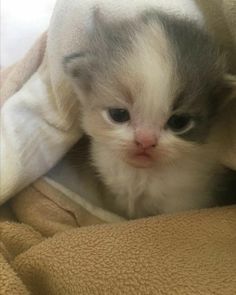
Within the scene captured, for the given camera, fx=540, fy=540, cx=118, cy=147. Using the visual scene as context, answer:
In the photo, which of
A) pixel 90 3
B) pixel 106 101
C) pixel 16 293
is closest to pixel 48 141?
pixel 106 101

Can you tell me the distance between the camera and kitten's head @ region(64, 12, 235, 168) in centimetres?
104

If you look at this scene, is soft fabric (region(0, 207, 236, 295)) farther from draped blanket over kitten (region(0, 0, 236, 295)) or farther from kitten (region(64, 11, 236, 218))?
kitten (region(64, 11, 236, 218))

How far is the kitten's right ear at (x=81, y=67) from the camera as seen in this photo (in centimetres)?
115

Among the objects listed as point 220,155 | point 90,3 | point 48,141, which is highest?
point 90,3

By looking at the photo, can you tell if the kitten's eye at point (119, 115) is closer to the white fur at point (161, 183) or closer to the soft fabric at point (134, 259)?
the white fur at point (161, 183)

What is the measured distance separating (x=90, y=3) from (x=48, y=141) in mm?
329

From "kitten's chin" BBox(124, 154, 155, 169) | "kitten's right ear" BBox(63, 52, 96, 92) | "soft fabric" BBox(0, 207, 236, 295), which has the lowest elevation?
"soft fabric" BBox(0, 207, 236, 295)

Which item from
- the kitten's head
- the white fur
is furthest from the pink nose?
the white fur

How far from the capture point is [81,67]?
3.78ft

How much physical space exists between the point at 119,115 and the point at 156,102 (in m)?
0.10

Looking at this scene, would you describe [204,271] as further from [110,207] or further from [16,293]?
[110,207]

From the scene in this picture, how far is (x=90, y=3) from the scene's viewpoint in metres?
1.15

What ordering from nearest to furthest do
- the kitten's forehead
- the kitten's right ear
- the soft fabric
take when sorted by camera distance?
1. the soft fabric
2. the kitten's forehead
3. the kitten's right ear

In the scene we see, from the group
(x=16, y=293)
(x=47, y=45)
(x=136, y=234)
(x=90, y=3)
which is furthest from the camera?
(x=47, y=45)
